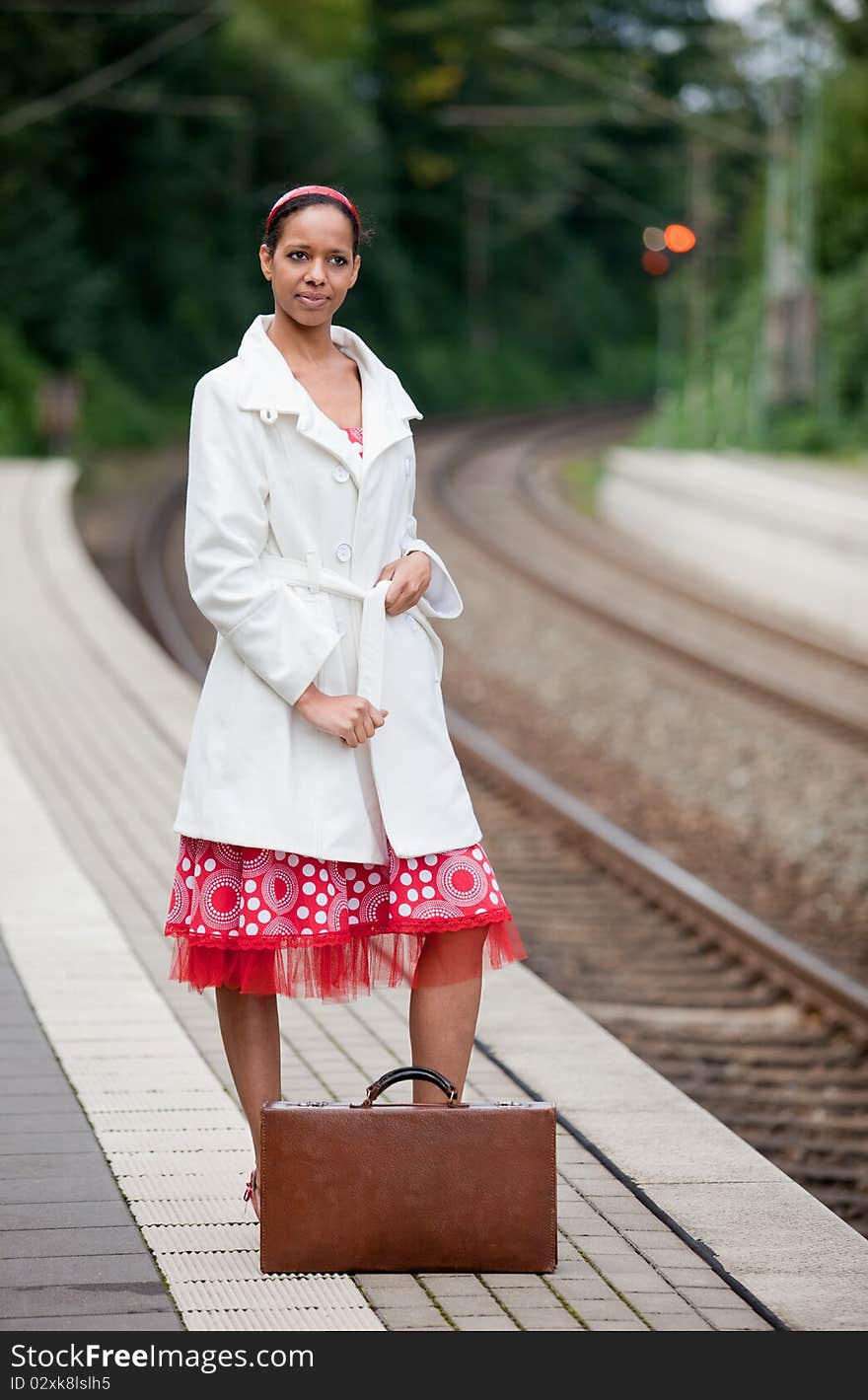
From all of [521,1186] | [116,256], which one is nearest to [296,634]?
[521,1186]

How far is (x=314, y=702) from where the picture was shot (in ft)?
13.2

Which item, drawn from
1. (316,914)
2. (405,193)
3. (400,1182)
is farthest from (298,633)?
(405,193)

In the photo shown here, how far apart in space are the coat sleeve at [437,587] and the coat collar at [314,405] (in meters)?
0.20

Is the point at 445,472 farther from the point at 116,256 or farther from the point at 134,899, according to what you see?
the point at 134,899

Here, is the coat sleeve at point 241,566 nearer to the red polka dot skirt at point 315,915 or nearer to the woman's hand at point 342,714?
the woman's hand at point 342,714

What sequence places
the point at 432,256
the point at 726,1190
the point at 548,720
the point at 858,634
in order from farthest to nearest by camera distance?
the point at 432,256, the point at 858,634, the point at 548,720, the point at 726,1190

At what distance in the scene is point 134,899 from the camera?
300 inches

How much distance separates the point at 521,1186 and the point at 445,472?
31030 mm

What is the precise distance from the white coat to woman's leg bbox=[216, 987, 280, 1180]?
0.40m

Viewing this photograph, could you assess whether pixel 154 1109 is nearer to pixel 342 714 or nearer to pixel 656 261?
pixel 342 714

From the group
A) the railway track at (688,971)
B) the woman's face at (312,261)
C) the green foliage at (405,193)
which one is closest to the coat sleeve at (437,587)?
the woman's face at (312,261)

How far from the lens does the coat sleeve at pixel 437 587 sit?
14.0ft

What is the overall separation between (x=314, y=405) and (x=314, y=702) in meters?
0.57
